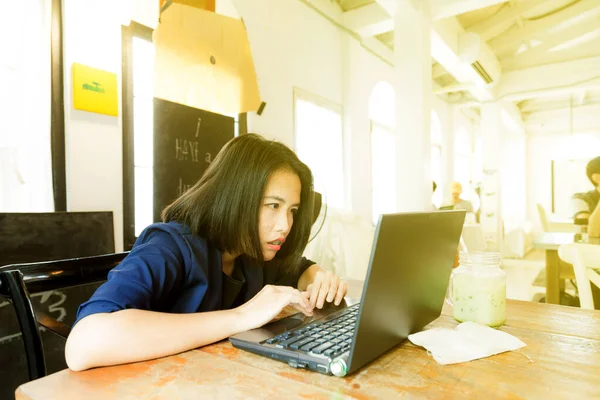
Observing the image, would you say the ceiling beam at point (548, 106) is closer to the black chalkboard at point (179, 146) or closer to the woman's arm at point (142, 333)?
the black chalkboard at point (179, 146)

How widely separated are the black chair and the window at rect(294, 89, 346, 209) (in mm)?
2639

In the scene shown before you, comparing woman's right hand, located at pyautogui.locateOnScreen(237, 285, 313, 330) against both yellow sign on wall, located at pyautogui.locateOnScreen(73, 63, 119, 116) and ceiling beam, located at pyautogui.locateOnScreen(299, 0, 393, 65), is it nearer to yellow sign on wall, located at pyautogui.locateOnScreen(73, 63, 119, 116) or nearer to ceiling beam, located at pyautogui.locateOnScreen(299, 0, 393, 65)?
yellow sign on wall, located at pyautogui.locateOnScreen(73, 63, 119, 116)

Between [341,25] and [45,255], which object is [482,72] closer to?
[341,25]

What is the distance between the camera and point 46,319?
34.8 inches

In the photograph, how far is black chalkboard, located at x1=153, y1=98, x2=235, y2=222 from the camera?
7.54ft

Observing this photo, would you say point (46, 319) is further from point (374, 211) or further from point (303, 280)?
point (374, 211)

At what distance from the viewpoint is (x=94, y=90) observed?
201 centimetres

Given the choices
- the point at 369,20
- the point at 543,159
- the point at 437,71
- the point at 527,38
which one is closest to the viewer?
the point at 369,20

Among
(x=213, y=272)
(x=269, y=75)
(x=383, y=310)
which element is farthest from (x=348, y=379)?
(x=269, y=75)

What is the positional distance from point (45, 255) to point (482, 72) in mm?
5392

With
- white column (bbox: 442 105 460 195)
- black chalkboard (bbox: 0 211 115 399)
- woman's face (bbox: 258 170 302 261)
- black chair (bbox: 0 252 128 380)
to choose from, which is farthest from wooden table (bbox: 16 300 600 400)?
white column (bbox: 442 105 460 195)

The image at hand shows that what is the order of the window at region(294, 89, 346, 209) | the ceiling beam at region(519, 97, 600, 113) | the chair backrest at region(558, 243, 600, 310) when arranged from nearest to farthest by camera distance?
the chair backrest at region(558, 243, 600, 310) → the window at region(294, 89, 346, 209) → the ceiling beam at region(519, 97, 600, 113)

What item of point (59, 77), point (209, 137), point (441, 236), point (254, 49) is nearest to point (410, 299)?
point (441, 236)

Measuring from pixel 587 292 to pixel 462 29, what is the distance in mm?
4404
